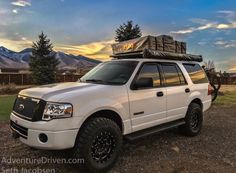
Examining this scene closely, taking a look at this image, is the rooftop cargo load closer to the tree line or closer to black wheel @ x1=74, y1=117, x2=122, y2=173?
black wheel @ x1=74, y1=117, x2=122, y2=173

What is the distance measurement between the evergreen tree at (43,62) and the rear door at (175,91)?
2773cm

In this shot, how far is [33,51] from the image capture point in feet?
112

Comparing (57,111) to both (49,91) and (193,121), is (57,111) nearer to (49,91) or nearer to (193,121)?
(49,91)

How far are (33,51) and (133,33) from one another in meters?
14.5

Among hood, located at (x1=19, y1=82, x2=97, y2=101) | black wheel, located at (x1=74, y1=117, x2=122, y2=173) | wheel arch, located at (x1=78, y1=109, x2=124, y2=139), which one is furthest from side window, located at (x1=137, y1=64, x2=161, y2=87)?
black wheel, located at (x1=74, y1=117, x2=122, y2=173)

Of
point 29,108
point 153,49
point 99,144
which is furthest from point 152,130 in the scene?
point 29,108

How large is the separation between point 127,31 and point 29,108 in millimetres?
21268

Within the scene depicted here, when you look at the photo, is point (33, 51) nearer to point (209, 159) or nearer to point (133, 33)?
point (133, 33)

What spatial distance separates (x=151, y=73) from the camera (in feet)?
19.9

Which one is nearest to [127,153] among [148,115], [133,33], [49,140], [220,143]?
[148,115]

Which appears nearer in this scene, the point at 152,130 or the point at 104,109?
the point at 104,109

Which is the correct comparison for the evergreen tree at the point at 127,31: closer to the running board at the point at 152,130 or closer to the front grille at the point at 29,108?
the running board at the point at 152,130

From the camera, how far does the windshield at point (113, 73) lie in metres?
5.48

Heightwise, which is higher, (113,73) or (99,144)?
(113,73)
